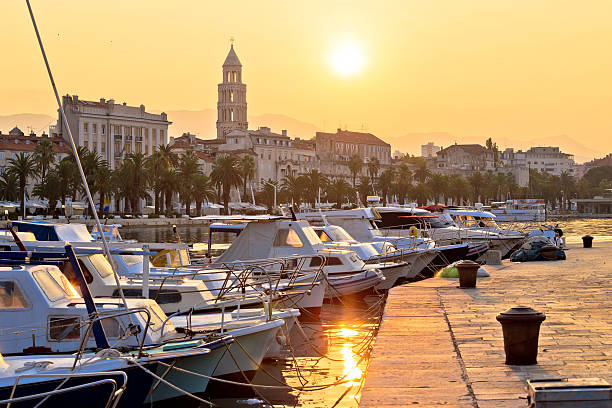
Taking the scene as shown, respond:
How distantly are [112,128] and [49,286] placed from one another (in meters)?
151

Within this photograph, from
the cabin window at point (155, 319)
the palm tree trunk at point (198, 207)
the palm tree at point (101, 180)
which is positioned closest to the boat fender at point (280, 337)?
the cabin window at point (155, 319)

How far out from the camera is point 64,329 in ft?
51.5

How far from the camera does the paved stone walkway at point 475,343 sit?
1173 cm

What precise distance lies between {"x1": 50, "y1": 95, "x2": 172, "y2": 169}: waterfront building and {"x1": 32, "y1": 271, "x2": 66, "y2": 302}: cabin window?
142872mm

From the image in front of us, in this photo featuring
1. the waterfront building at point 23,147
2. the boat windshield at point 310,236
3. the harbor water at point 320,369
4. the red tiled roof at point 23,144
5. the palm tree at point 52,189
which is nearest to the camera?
the harbor water at point 320,369

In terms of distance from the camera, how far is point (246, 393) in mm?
17750

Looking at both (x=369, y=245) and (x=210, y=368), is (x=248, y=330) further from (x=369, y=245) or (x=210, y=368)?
A: (x=369, y=245)

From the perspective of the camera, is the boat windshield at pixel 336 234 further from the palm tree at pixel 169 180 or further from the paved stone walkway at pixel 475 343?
the palm tree at pixel 169 180

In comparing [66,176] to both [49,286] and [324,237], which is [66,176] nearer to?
[324,237]

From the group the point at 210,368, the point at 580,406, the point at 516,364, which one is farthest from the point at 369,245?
the point at 580,406

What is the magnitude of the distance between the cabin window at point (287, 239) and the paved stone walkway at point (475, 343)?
541 cm

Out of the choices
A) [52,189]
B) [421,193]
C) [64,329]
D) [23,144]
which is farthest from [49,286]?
[421,193]

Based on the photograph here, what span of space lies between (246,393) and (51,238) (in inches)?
508

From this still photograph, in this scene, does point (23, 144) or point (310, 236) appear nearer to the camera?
point (310, 236)
